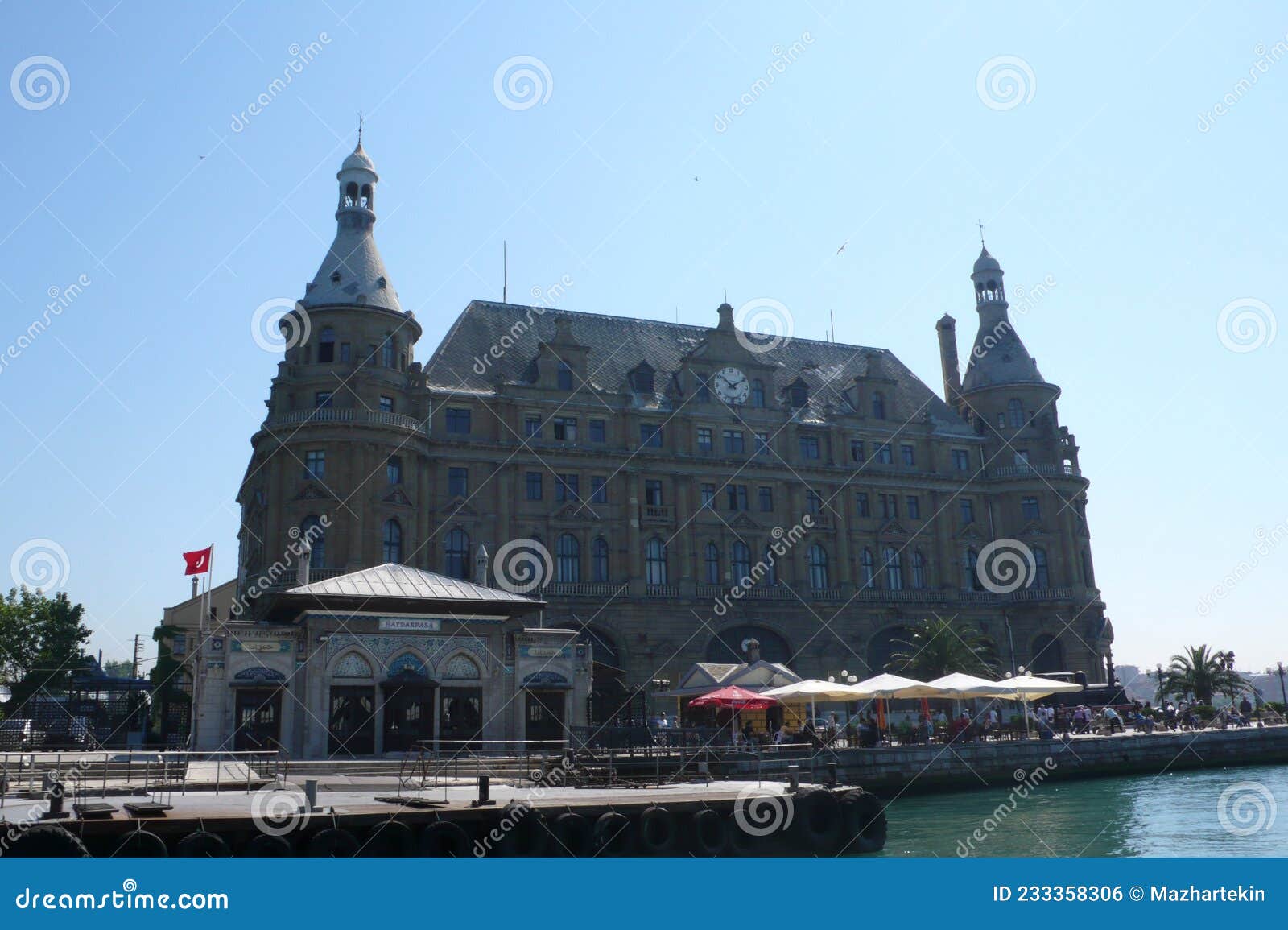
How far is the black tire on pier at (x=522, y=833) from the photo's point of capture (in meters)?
25.5

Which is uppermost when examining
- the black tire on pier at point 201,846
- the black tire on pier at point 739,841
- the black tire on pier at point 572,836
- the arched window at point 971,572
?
the arched window at point 971,572

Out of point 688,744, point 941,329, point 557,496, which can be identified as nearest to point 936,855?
point 688,744

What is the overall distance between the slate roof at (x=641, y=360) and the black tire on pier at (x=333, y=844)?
43645 mm

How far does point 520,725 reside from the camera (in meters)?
45.1

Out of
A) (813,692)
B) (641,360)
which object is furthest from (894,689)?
(641,360)

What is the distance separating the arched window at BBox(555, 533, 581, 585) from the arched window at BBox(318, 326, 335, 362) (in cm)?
1673

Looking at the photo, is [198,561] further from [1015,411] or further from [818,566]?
[1015,411]

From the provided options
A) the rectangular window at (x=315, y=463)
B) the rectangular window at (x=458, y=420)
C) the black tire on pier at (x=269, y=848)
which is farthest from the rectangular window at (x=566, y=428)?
the black tire on pier at (x=269, y=848)

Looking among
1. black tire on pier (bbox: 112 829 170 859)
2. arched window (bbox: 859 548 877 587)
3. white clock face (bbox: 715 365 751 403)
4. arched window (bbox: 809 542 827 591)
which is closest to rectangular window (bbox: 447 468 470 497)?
white clock face (bbox: 715 365 751 403)

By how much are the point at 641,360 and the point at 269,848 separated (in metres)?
54.2

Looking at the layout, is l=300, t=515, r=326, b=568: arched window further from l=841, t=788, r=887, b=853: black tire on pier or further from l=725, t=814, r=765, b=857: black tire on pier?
l=725, t=814, r=765, b=857: black tire on pier

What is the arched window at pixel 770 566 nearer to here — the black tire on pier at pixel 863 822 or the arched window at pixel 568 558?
the arched window at pixel 568 558
